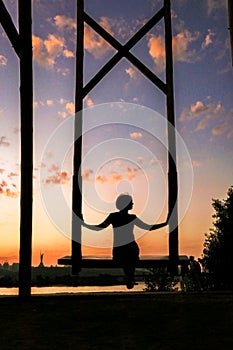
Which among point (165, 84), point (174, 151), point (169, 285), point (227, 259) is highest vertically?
point (165, 84)

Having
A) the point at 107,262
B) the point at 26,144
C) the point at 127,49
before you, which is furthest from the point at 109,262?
the point at 127,49

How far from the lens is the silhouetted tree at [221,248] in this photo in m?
23.8

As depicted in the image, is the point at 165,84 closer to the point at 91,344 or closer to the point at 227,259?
the point at 91,344

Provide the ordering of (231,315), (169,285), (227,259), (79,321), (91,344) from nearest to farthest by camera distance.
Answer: (91,344), (79,321), (231,315), (227,259), (169,285)

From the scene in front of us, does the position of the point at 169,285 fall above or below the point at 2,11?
below

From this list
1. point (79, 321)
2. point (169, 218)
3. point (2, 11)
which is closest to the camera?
point (79, 321)

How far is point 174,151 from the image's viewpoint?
21.5ft

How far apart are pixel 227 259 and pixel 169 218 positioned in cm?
1829

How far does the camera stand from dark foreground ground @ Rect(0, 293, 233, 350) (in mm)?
2846

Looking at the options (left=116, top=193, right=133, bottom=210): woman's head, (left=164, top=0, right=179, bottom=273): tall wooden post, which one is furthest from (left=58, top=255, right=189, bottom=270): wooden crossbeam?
(left=116, top=193, right=133, bottom=210): woman's head

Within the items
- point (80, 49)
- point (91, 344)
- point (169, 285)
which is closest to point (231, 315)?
point (91, 344)

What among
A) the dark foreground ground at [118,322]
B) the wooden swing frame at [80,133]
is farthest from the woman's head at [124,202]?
the dark foreground ground at [118,322]

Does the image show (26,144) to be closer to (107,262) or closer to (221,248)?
(107,262)

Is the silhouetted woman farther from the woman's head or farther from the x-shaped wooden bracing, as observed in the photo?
the x-shaped wooden bracing
